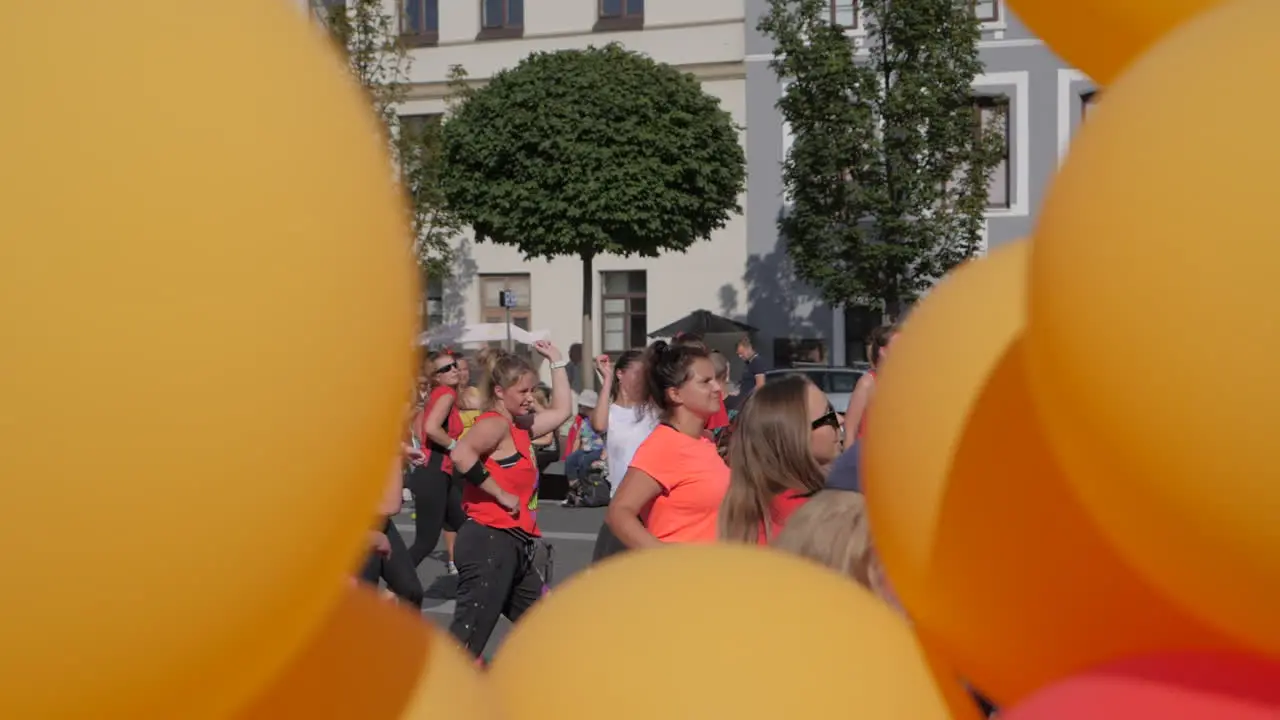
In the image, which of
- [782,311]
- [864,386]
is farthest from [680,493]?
[782,311]

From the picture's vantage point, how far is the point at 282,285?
965mm

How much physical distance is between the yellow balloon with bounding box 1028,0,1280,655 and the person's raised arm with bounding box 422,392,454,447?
5.90 metres

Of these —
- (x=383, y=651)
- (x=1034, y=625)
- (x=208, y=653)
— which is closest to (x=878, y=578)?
(x=1034, y=625)

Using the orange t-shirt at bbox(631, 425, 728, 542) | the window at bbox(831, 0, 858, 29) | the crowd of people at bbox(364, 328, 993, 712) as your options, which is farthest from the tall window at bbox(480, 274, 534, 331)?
the orange t-shirt at bbox(631, 425, 728, 542)

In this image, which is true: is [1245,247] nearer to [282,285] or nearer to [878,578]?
[282,285]

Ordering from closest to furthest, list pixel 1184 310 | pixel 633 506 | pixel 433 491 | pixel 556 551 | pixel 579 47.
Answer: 1. pixel 1184 310
2. pixel 633 506
3. pixel 433 491
4. pixel 556 551
5. pixel 579 47

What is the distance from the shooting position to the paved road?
23.0ft

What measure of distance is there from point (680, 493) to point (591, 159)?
54.8 feet

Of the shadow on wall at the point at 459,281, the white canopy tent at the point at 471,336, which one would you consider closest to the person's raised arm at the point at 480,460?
the white canopy tent at the point at 471,336

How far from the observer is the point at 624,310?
24.6 m

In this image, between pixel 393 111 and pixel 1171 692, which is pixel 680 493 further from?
pixel 393 111

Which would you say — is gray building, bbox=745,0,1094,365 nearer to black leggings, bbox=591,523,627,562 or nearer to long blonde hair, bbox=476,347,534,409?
long blonde hair, bbox=476,347,534,409

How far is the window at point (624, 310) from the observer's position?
24641 millimetres

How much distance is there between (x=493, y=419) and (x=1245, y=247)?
445 cm
